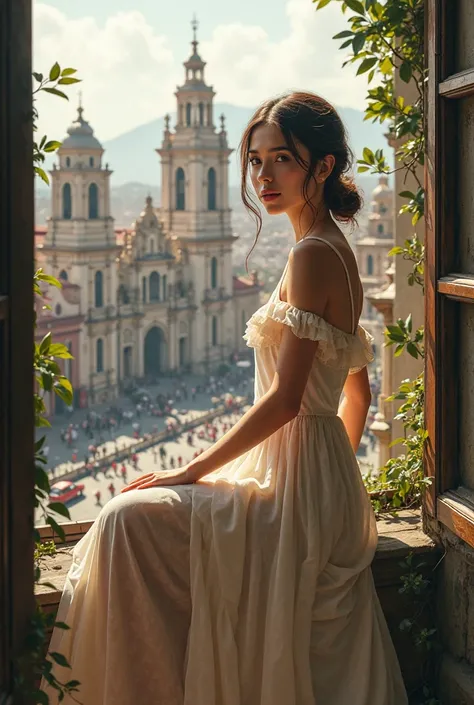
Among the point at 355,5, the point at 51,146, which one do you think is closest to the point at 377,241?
the point at 355,5

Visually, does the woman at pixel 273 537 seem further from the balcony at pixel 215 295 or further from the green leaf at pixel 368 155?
the balcony at pixel 215 295

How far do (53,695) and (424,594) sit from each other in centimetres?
55

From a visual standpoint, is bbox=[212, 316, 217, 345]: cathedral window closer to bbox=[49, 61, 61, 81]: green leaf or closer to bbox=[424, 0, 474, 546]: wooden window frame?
bbox=[424, 0, 474, 546]: wooden window frame

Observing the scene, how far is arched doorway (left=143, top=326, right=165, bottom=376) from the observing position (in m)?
25.3

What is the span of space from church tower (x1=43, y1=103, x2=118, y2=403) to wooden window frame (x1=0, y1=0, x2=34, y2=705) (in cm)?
2094

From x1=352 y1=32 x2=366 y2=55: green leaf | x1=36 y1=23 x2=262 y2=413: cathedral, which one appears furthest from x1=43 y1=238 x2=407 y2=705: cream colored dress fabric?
x1=36 y1=23 x2=262 y2=413: cathedral

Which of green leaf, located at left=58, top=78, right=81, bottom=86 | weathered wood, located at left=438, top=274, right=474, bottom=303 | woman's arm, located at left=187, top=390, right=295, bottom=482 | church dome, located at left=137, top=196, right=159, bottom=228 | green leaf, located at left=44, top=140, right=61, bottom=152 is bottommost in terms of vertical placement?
woman's arm, located at left=187, top=390, right=295, bottom=482

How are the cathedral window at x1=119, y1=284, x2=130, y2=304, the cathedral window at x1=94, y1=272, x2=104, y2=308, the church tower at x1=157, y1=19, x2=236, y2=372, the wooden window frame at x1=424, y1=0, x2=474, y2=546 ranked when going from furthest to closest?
1. the church tower at x1=157, y1=19, x2=236, y2=372
2. the cathedral window at x1=119, y1=284, x2=130, y2=304
3. the cathedral window at x1=94, y1=272, x2=104, y2=308
4. the wooden window frame at x1=424, y1=0, x2=474, y2=546

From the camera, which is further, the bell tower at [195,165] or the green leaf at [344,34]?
the bell tower at [195,165]

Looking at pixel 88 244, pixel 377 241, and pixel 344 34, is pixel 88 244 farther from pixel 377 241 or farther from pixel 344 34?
pixel 344 34

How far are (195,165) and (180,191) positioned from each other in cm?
101

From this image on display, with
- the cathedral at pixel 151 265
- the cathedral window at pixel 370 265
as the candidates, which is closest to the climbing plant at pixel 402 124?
the cathedral at pixel 151 265

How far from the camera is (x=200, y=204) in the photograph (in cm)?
2608

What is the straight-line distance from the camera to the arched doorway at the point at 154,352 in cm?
2528
